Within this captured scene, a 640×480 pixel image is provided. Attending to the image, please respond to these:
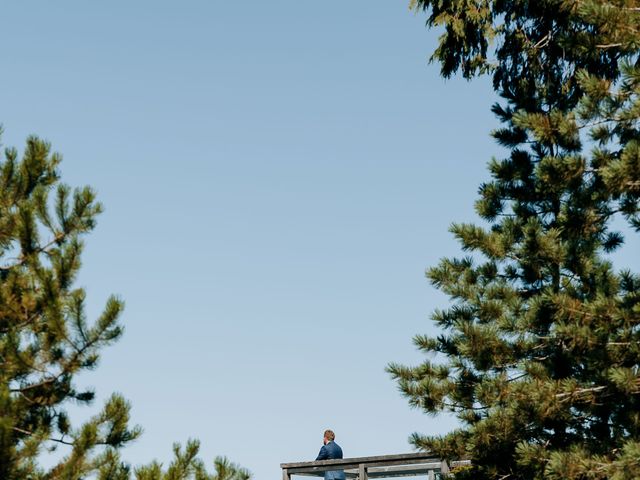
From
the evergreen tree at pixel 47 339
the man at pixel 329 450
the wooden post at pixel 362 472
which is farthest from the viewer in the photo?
the man at pixel 329 450

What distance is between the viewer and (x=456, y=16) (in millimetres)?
16641

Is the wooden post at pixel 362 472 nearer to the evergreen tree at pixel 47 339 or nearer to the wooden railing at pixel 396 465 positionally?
the wooden railing at pixel 396 465

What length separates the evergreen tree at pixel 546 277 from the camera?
11273mm

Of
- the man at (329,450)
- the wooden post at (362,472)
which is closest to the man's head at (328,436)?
the man at (329,450)

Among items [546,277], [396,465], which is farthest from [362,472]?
[546,277]

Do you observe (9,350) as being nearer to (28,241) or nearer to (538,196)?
(28,241)

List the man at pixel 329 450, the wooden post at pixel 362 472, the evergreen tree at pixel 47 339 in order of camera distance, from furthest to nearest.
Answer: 1. the man at pixel 329 450
2. the wooden post at pixel 362 472
3. the evergreen tree at pixel 47 339

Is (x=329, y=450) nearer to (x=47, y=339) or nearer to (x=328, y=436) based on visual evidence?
(x=328, y=436)

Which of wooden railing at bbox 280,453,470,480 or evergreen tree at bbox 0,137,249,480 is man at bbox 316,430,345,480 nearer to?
wooden railing at bbox 280,453,470,480

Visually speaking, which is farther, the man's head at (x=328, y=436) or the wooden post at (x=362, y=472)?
the man's head at (x=328, y=436)

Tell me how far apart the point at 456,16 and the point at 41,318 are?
908 centimetres

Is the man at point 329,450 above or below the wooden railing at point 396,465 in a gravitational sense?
above

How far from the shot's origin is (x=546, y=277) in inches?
571

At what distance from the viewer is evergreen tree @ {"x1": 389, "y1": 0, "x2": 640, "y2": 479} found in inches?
444
